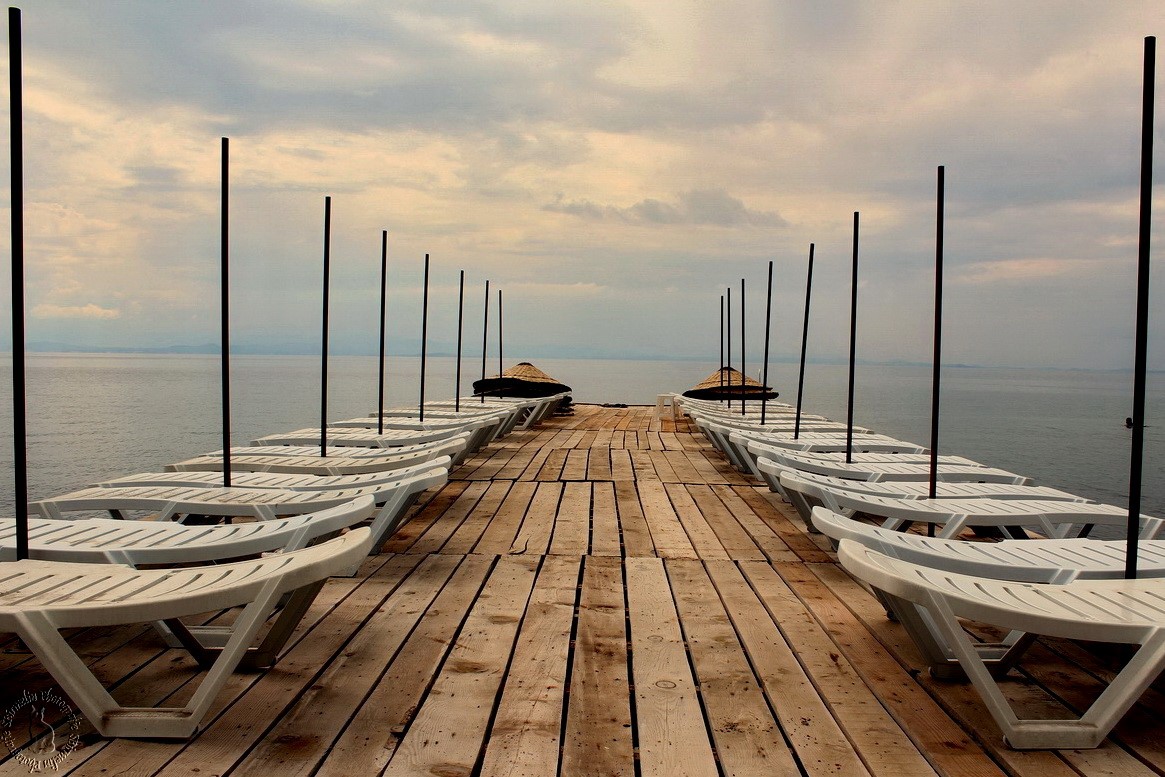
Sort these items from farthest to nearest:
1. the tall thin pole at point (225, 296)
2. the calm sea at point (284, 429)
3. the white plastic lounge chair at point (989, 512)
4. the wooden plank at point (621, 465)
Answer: the calm sea at point (284, 429)
the wooden plank at point (621, 465)
the tall thin pole at point (225, 296)
the white plastic lounge chair at point (989, 512)

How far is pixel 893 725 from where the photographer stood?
1809 mm

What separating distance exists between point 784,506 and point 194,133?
18.5 metres

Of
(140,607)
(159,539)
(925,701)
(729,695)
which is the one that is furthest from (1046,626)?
(159,539)

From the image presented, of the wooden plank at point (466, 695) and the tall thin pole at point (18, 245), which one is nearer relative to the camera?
the wooden plank at point (466, 695)

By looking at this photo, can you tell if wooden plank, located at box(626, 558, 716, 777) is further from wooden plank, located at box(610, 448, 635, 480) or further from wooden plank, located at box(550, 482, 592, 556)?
wooden plank, located at box(610, 448, 635, 480)

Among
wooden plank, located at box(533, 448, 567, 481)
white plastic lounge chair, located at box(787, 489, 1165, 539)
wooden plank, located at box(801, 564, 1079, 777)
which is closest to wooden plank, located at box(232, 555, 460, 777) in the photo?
wooden plank, located at box(801, 564, 1079, 777)

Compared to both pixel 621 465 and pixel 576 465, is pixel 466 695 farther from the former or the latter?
pixel 621 465

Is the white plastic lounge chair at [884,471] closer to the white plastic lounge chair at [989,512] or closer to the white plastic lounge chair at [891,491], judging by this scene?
the white plastic lounge chair at [891,491]

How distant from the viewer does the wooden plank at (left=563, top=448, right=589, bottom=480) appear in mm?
5871

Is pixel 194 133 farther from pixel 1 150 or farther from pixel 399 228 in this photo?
pixel 1 150

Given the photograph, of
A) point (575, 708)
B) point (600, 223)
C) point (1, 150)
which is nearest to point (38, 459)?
point (1, 150)

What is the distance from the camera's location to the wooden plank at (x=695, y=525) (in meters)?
3.57

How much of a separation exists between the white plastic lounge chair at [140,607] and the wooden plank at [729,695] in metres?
0.94

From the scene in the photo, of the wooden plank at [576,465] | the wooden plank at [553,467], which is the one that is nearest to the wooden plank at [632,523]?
the wooden plank at [576,465]
